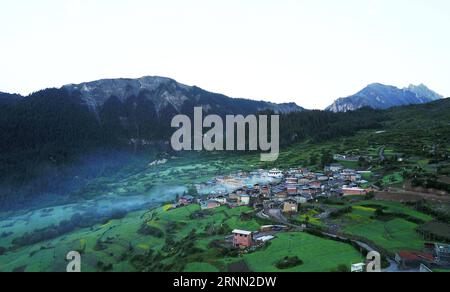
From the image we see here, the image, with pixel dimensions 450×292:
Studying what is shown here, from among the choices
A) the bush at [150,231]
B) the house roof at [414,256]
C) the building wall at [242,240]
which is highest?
the house roof at [414,256]

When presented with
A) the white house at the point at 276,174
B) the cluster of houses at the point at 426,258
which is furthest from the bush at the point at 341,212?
the white house at the point at 276,174

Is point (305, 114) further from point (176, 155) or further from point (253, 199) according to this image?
point (253, 199)

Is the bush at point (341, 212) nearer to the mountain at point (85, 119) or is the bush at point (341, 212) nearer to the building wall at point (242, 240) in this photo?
the building wall at point (242, 240)

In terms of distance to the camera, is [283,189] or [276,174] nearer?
[283,189]

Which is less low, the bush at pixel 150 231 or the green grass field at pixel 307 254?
the green grass field at pixel 307 254

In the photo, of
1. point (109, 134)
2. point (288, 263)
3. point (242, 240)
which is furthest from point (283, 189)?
point (109, 134)

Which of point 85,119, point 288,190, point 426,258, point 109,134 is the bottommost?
point 288,190

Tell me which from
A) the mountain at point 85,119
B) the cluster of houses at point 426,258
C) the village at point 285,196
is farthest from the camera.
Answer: the mountain at point 85,119

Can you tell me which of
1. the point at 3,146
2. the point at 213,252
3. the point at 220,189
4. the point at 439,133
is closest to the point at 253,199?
the point at 220,189

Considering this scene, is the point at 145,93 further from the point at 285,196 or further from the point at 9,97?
the point at 285,196
